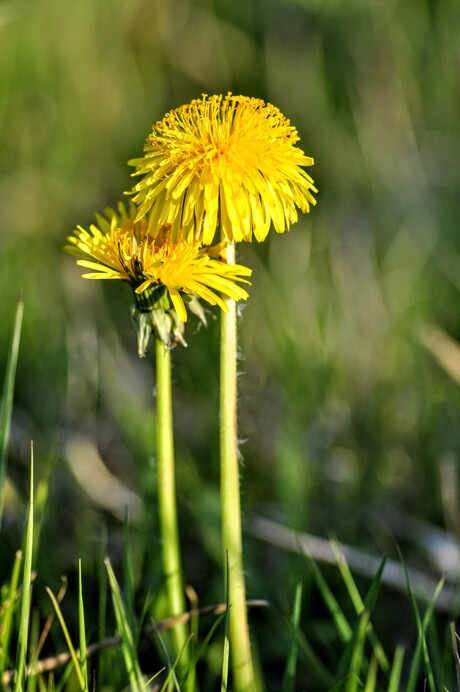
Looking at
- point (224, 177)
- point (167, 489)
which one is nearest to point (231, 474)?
point (167, 489)

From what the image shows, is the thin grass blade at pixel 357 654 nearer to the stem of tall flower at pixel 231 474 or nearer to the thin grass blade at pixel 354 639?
the thin grass blade at pixel 354 639

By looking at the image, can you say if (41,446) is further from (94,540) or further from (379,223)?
(379,223)

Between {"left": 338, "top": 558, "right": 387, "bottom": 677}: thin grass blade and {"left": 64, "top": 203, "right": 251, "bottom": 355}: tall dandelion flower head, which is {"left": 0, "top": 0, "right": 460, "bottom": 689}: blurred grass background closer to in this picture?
{"left": 64, "top": 203, "right": 251, "bottom": 355}: tall dandelion flower head

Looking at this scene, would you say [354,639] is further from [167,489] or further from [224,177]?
[224,177]

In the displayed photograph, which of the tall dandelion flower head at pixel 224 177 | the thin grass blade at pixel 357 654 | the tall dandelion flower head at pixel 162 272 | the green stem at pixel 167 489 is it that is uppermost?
the tall dandelion flower head at pixel 224 177

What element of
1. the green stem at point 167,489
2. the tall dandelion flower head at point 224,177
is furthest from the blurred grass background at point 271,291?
the tall dandelion flower head at point 224,177
